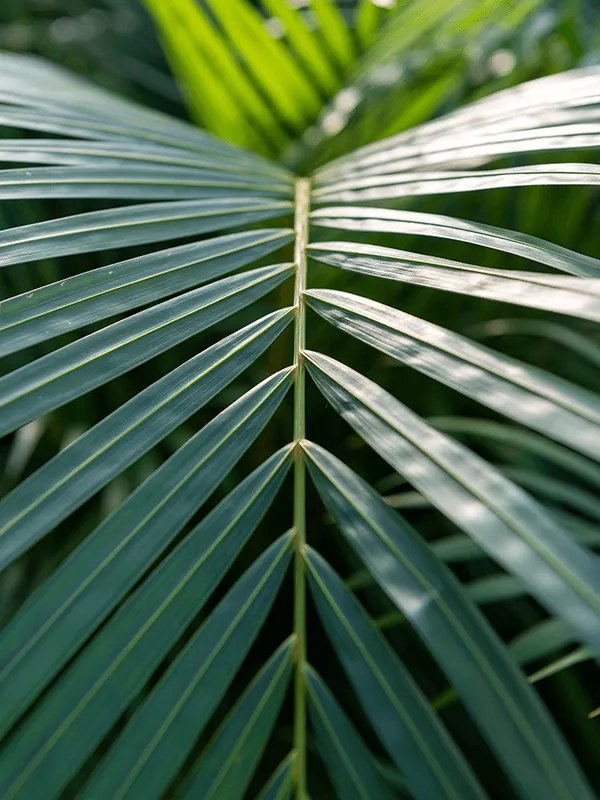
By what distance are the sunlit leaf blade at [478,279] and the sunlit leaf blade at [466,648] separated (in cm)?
9

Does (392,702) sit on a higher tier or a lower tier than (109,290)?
lower

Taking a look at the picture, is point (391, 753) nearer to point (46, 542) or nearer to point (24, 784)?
point (24, 784)

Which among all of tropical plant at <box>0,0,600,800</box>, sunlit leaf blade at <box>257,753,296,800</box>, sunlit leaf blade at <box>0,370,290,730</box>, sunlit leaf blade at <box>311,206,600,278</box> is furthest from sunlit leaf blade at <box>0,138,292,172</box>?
sunlit leaf blade at <box>257,753,296,800</box>

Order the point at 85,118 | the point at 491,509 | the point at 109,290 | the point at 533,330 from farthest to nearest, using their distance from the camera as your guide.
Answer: the point at 533,330
the point at 85,118
the point at 109,290
the point at 491,509

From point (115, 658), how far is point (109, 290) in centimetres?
16

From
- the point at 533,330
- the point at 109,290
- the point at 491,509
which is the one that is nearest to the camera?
the point at 491,509

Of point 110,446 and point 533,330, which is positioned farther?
point 533,330

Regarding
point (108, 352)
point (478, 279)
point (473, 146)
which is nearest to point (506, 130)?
point (473, 146)

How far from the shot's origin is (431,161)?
431mm

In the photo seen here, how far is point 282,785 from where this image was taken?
287mm

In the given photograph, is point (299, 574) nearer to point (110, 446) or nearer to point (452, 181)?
point (110, 446)

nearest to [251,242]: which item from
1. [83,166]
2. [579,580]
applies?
[83,166]

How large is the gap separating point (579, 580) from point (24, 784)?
0.60 feet

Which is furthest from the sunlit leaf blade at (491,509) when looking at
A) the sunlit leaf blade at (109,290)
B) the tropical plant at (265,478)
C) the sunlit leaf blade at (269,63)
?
the sunlit leaf blade at (269,63)
